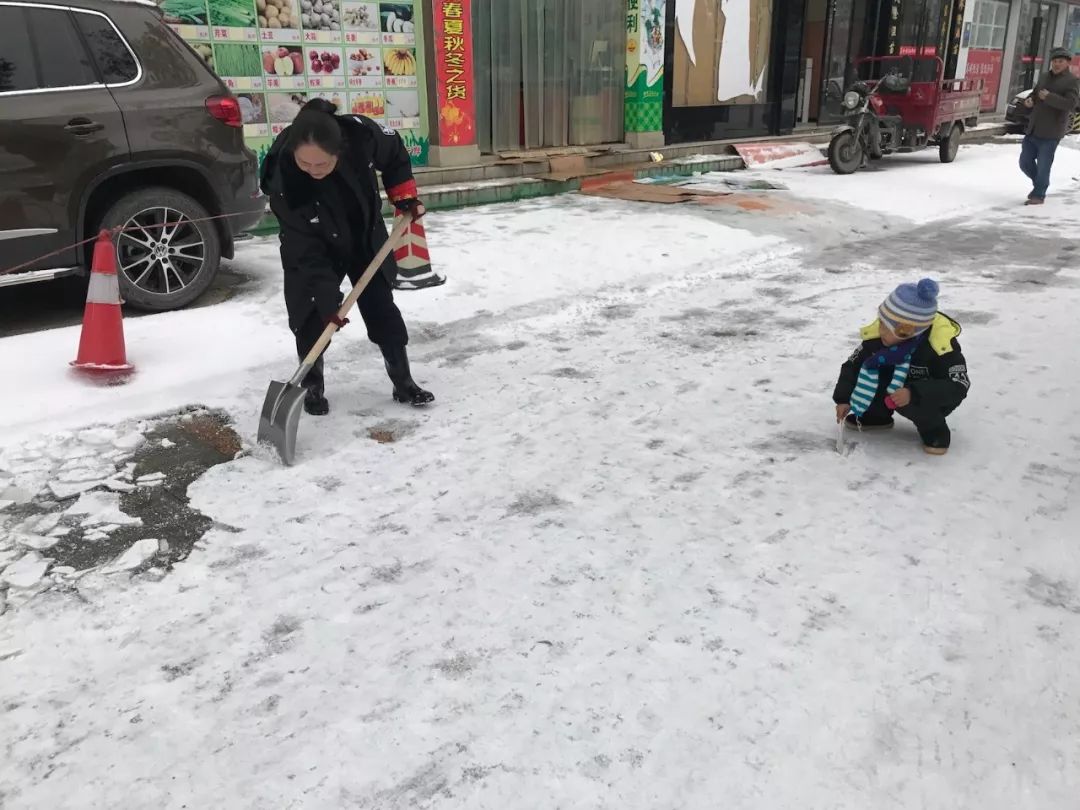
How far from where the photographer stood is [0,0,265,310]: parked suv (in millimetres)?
4973

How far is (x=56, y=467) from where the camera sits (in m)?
3.55

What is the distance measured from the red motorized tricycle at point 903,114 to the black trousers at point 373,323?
A: 10063 millimetres

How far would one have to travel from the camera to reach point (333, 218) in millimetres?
3811

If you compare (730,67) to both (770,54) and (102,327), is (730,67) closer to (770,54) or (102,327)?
(770,54)

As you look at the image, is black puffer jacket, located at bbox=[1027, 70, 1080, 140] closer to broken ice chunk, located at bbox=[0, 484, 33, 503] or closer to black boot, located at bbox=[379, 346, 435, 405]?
black boot, located at bbox=[379, 346, 435, 405]

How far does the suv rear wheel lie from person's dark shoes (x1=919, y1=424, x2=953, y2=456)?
14.7ft

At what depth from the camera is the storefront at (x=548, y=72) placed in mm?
10938

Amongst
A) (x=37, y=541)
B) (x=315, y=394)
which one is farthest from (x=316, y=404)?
(x=37, y=541)

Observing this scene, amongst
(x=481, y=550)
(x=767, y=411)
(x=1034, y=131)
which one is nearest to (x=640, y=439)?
(x=767, y=411)

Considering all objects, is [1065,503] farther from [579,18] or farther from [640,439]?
[579,18]

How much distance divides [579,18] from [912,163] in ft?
19.8

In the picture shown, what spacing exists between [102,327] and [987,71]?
2343 cm

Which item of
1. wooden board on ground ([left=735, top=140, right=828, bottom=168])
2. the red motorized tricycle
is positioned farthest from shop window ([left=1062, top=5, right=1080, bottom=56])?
wooden board on ground ([left=735, top=140, right=828, bottom=168])

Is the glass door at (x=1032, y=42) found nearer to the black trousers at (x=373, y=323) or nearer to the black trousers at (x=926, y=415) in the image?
the black trousers at (x=926, y=415)
